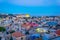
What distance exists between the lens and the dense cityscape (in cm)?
115

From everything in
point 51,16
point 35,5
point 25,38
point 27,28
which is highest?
point 35,5

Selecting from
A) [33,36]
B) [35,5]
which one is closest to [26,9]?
[35,5]

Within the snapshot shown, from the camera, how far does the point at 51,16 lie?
3.98ft

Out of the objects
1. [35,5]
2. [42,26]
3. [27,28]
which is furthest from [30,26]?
[35,5]

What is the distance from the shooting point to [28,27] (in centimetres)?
121

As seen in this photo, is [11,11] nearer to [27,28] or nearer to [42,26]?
[27,28]

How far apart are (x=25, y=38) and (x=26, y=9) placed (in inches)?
13.6

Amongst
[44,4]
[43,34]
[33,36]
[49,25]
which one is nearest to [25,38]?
[33,36]

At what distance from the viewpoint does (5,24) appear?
3.91 feet

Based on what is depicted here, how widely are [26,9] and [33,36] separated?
0.33 meters

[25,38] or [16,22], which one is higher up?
[16,22]

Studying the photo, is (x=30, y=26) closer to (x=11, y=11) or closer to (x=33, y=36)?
(x=33, y=36)

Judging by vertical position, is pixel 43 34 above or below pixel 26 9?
below

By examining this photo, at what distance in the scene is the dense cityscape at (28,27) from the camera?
1154mm
